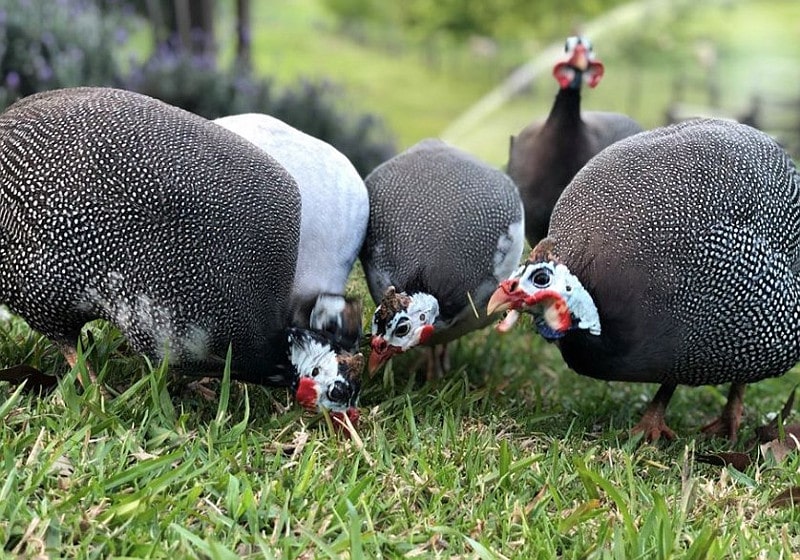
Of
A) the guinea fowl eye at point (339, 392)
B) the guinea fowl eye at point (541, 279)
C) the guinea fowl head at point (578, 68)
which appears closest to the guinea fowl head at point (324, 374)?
the guinea fowl eye at point (339, 392)

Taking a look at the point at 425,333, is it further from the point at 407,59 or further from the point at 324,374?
the point at 407,59

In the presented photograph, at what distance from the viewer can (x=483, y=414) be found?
279 centimetres

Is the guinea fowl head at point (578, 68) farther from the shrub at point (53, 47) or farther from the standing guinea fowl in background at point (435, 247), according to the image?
the shrub at point (53, 47)

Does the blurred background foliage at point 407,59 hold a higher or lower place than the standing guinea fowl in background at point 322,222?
lower

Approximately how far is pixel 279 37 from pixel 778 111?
4.13 meters

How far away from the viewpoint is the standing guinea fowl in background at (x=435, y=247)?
2.75 meters

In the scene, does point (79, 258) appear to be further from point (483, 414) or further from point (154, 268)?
point (483, 414)

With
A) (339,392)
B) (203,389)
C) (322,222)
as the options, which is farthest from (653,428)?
(203,389)

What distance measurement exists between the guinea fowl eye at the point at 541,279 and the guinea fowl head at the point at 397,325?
1.29 ft

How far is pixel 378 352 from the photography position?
2.74 metres

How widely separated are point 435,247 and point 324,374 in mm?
600

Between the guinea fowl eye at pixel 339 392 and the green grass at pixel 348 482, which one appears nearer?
the green grass at pixel 348 482

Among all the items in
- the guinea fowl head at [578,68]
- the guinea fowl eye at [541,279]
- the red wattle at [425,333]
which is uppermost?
the guinea fowl head at [578,68]

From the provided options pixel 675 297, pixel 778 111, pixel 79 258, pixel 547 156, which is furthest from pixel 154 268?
pixel 778 111
